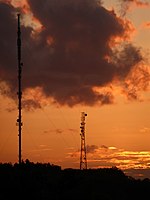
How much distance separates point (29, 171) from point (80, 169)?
36.3ft

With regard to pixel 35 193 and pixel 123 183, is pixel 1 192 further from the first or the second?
pixel 123 183

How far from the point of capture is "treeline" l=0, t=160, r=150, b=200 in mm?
64562

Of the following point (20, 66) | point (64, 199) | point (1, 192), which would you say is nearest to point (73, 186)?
point (64, 199)

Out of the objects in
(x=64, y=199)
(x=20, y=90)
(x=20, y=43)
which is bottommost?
(x=64, y=199)

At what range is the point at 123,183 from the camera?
8294cm

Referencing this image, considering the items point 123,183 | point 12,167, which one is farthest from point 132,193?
point 12,167

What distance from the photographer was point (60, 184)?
228 ft

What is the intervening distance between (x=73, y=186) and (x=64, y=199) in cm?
447

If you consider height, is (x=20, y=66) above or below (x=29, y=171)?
above

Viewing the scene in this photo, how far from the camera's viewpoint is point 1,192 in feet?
205

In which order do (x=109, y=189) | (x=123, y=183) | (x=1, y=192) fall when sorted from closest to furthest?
1. (x=1, y=192)
2. (x=109, y=189)
3. (x=123, y=183)

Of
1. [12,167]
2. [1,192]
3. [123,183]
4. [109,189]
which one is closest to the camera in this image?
[1,192]

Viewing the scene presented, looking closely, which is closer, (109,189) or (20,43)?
(20,43)

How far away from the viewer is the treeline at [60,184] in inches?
2542
